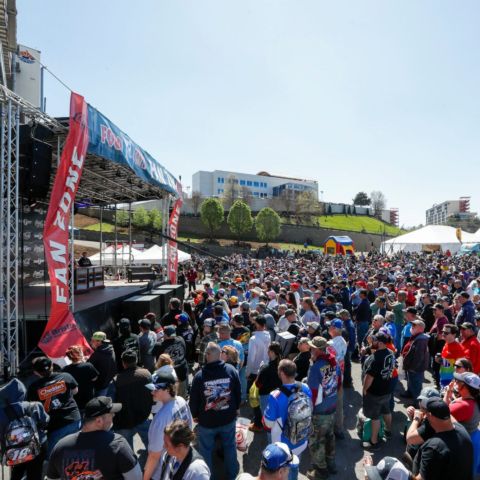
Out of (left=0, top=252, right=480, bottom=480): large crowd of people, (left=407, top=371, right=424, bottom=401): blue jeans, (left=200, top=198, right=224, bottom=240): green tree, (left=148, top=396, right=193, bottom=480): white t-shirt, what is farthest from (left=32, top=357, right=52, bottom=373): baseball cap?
(left=200, top=198, right=224, bottom=240): green tree

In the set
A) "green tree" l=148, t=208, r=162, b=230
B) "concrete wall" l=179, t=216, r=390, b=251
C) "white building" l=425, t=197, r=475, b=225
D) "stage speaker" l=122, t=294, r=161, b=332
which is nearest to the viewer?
"stage speaker" l=122, t=294, r=161, b=332

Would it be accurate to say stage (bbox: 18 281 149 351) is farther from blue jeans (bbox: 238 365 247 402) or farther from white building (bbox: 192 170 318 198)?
white building (bbox: 192 170 318 198)

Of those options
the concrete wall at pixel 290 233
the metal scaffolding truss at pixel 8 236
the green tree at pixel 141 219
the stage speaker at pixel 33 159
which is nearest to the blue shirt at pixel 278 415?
the metal scaffolding truss at pixel 8 236

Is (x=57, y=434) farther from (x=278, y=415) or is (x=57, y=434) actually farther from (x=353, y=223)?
(x=353, y=223)

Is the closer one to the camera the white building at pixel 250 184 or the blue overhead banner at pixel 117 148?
the blue overhead banner at pixel 117 148

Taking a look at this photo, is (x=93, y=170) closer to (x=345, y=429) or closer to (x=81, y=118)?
(x=81, y=118)

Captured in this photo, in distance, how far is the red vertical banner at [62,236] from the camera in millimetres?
6316

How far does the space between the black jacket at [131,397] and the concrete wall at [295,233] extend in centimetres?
6309

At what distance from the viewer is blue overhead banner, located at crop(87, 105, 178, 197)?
7.72m

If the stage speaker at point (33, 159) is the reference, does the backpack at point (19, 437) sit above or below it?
below

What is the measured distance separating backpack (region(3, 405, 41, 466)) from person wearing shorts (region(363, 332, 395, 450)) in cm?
376

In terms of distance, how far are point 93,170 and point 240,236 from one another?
5595 centimetres

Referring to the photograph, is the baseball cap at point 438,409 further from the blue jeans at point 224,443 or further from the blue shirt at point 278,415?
the blue jeans at point 224,443

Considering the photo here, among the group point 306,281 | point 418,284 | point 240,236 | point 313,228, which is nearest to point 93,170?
point 306,281
